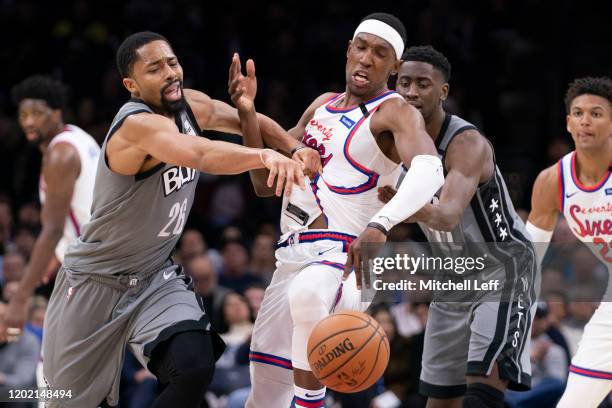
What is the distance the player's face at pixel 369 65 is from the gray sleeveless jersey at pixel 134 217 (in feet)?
3.05

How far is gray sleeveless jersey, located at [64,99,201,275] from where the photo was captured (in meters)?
5.44

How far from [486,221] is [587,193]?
2.68 ft

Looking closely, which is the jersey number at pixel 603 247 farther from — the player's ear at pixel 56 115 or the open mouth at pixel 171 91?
the player's ear at pixel 56 115

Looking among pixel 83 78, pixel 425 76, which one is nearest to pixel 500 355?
pixel 425 76

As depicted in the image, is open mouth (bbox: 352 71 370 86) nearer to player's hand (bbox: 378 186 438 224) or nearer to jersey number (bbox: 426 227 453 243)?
player's hand (bbox: 378 186 438 224)

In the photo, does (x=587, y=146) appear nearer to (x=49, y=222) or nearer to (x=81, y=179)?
(x=81, y=179)

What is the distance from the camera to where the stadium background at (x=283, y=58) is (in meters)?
11.8

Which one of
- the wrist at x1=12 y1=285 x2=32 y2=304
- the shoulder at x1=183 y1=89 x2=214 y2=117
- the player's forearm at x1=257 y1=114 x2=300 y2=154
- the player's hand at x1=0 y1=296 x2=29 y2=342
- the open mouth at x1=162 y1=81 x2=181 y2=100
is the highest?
the open mouth at x1=162 y1=81 x2=181 y2=100

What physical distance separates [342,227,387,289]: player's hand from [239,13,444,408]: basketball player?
0.87 ft

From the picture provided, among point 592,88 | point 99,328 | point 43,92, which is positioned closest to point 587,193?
point 592,88

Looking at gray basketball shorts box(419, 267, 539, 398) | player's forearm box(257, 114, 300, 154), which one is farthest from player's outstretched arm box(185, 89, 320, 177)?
gray basketball shorts box(419, 267, 539, 398)

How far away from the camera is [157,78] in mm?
5488

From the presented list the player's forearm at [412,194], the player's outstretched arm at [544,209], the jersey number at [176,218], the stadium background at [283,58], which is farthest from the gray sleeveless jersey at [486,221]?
the stadium background at [283,58]

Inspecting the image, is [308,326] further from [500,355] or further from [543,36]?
[543,36]
